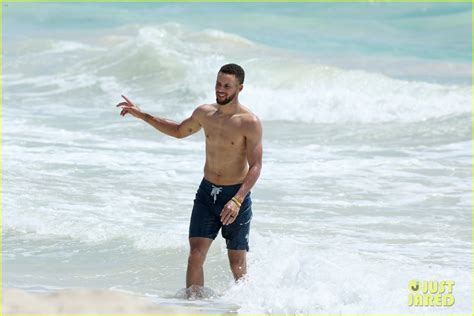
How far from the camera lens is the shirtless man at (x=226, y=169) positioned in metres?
6.53

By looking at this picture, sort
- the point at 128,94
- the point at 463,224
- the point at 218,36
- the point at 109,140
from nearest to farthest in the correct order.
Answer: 1. the point at 463,224
2. the point at 109,140
3. the point at 128,94
4. the point at 218,36

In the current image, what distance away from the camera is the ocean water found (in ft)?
24.9

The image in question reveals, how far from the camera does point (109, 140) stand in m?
13.9

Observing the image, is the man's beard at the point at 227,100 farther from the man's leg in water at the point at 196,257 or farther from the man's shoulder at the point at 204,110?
the man's leg in water at the point at 196,257

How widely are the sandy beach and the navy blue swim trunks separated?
3.04 feet

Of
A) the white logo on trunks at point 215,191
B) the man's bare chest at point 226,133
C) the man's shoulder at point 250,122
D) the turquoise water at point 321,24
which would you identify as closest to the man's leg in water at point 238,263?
the white logo on trunks at point 215,191

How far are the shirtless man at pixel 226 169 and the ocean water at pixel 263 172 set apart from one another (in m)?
0.31

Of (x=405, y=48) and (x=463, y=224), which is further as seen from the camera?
(x=405, y=48)

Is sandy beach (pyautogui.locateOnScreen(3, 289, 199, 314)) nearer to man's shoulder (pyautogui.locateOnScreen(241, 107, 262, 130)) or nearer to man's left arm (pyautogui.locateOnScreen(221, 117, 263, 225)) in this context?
man's left arm (pyautogui.locateOnScreen(221, 117, 263, 225))

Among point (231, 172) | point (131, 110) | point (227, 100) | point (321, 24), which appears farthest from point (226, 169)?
point (321, 24)

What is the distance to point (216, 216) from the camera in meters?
6.73

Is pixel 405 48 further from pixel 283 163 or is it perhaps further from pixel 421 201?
pixel 421 201

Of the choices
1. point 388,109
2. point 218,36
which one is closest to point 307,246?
point 388,109

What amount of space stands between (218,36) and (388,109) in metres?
9.55
